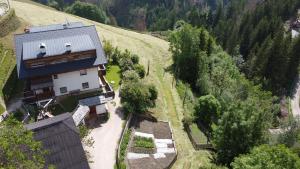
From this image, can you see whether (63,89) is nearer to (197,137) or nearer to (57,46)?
(57,46)

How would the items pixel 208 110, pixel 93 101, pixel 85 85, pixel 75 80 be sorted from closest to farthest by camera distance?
pixel 93 101 → pixel 75 80 → pixel 85 85 → pixel 208 110

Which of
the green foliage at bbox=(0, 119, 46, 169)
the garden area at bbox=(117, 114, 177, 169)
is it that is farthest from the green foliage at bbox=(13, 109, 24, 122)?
the green foliage at bbox=(0, 119, 46, 169)

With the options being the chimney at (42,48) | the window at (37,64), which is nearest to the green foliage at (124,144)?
the window at (37,64)

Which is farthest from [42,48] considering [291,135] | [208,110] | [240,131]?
[291,135]

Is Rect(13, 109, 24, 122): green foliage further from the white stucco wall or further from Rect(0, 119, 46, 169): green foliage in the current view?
Rect(0, 119, 46, 169): green foliage

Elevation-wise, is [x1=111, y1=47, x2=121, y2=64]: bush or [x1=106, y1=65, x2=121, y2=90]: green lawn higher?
[x1=111, y1=47, x2=121, y2=64]: bush

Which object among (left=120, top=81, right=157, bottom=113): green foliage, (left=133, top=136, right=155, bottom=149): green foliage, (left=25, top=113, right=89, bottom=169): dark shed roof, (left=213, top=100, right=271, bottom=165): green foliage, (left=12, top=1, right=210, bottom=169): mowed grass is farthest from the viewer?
(left=120, top=81, right=157, bottom=113): green foliage
